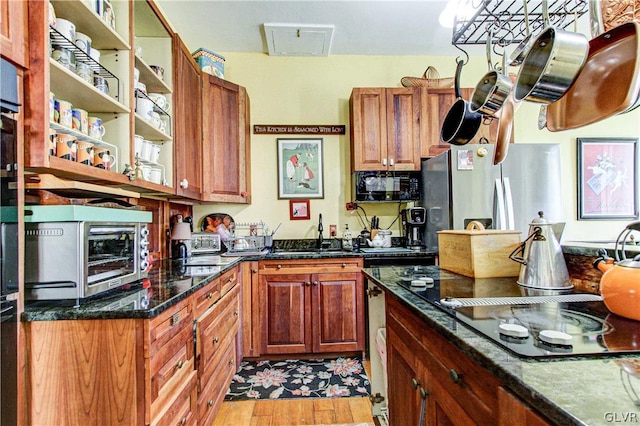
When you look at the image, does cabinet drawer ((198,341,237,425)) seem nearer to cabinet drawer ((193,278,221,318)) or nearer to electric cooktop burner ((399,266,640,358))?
cabinet drawer ((193,278,221,318))

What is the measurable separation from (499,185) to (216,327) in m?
2.28

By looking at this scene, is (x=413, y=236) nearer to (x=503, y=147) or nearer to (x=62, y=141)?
(x=503, y=147)

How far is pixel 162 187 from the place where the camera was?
1.95 metres

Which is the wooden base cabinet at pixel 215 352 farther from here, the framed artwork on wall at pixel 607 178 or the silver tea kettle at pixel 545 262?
the framed artwork on wall at pixel 607 178

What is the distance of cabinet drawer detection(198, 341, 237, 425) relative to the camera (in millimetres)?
1622

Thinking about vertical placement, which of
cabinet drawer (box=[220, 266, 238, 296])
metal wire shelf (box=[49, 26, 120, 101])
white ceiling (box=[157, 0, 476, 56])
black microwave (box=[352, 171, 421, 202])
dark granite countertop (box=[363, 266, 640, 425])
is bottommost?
cabinet drawer (box=[220, 266, 238, 296])

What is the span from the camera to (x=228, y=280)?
7.22 ft

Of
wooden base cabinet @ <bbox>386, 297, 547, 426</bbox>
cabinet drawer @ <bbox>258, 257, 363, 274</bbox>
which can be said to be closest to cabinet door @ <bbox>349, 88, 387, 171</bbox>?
cabinet drawer @ <bbox>258, 257, 363, 274</bbox>

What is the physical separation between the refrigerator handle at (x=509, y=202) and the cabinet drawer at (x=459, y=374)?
1886mm

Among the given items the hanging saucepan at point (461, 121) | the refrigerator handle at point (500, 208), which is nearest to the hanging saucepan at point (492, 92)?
the hanging saucepan at point (461, 121)

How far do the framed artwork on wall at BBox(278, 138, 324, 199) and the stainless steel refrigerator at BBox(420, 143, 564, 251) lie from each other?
120cm

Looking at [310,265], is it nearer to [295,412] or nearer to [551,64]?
[295,412]

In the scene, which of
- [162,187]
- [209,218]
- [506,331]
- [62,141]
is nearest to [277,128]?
[209,218]

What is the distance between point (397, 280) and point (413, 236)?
1840mm
